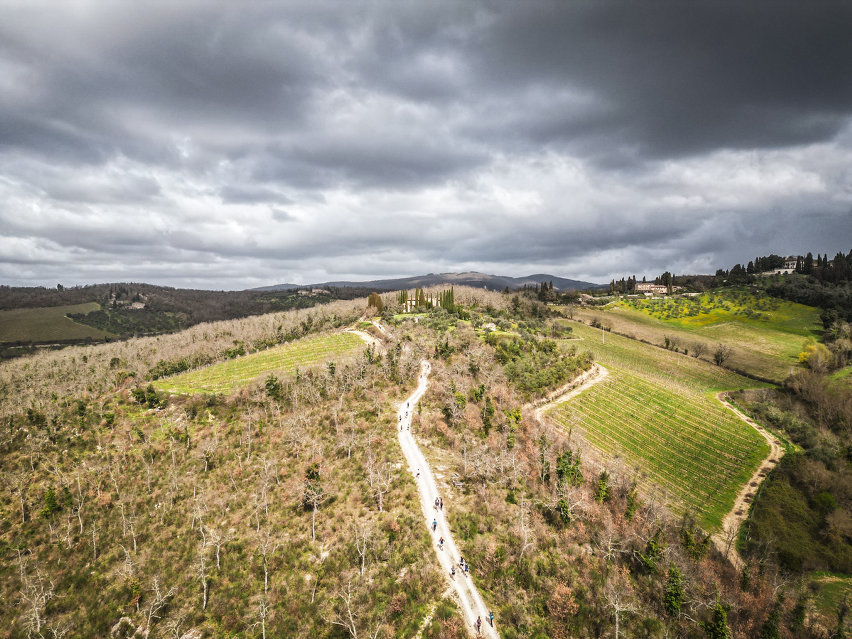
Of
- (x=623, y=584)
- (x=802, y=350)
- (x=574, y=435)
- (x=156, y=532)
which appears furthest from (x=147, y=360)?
(x=802, y=350)

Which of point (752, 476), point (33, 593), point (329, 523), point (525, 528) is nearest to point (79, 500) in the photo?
point (33, 593)

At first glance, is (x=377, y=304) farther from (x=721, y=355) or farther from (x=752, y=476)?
(x=752, y=476)

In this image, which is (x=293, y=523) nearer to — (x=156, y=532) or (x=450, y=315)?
(x=156, y=532)

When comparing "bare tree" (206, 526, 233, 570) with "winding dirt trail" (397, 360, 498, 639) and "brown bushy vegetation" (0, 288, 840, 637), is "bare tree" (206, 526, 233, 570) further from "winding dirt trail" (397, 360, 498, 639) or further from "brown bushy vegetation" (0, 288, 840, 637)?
"winding dirt trail" (397, 360, 498, 639)

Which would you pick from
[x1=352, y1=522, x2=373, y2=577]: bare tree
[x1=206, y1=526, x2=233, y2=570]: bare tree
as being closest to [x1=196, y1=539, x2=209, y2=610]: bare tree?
[x1=206, y1=526, x2=233, y2=570]: bare tree

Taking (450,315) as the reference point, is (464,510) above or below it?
below

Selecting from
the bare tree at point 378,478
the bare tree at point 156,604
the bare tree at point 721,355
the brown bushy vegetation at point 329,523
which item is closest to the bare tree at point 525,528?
the brown bushy vegetation at point 329,523
